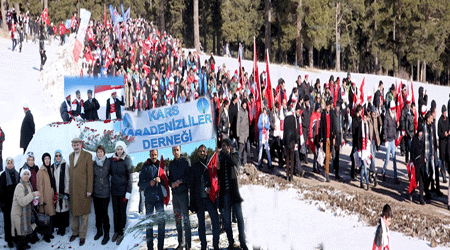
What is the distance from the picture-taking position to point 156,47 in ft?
79.8

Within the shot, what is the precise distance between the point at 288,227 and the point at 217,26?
47.5 meters

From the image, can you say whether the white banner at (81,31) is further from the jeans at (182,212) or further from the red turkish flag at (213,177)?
the red turkish flag at (213,177)

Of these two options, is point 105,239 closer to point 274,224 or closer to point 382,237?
point 274,224

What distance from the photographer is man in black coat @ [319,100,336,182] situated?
11867mm

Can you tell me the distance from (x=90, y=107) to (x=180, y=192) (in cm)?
630

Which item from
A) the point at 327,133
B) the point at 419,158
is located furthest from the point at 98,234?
the point at 419,158

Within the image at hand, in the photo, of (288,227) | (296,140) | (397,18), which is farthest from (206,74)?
(397,18)

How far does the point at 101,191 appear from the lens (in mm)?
9211

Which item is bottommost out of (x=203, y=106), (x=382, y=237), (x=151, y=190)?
(x=382, y=237)

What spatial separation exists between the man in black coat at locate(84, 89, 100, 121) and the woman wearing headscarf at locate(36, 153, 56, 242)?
13.1 ft

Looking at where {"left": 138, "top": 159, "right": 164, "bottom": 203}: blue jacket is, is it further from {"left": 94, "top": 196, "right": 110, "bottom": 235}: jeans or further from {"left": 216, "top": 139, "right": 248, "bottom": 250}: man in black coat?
{"left": 94, "top": 196, "right": 110, "bottom": 235}: jeans

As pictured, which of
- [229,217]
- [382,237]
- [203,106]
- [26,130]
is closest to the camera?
[382,237]

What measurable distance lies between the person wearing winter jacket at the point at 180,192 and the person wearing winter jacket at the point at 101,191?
5.53 ft

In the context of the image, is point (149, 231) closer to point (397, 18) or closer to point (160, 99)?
point (160, 99)
